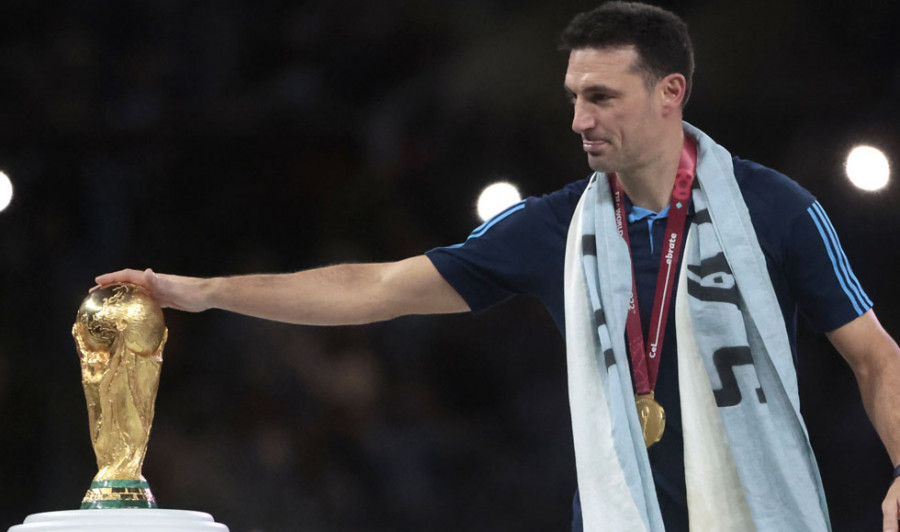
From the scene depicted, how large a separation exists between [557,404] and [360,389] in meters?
0.61

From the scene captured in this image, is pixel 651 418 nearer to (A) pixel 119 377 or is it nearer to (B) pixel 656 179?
(B) pixel 656 179

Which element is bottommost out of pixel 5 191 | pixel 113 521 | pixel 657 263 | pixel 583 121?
pixel 113 521

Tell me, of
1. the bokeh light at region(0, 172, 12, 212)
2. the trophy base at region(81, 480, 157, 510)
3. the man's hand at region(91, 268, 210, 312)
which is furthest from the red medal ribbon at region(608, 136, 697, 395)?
the bokeh light at region(0, 172, 12, 212)

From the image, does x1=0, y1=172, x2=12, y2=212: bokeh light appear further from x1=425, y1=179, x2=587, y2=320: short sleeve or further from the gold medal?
the gold medal

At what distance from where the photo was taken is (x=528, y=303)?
→ 3.83 metres

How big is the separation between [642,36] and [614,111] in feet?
0.57

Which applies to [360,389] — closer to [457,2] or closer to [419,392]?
[419,392]

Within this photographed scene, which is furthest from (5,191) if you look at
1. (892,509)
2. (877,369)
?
(892,509)

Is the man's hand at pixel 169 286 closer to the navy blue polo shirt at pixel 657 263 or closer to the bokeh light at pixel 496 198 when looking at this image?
the navy blue polo shirt at pixel 657 263

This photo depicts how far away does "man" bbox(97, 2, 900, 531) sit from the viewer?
206cm

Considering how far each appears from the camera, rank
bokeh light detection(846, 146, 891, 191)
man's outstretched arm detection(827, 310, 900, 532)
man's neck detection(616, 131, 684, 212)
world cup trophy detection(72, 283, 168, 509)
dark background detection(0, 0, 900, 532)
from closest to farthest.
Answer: world cup trophy detection(72, 283, 168, 509)
man's outstretched arm detection(827, 310, 900, 532)
man's neck detection(616, 131, 684, 212)
bokeh light detection(846, 146, 891, 191)
dark background detection(0, 0, 900, 532)

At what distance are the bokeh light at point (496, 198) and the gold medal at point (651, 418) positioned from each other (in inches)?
65.4

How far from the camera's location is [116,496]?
6.15ft

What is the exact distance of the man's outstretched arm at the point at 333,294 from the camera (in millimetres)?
2150
